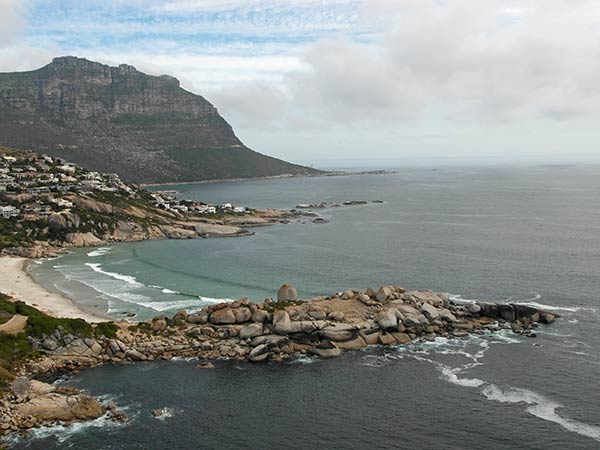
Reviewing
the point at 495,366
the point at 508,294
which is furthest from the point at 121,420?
the point at 508,294

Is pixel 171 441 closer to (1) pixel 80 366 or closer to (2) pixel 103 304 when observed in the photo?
(1) pixel 80 366

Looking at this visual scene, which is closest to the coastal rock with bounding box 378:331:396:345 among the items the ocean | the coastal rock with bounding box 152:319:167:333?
the ocean

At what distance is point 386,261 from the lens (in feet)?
329

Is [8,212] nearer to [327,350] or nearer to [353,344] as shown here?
[327,350]

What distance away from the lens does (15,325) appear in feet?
184

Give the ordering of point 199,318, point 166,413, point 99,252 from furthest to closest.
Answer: point 99,252 → point 199,318 → point 166,413

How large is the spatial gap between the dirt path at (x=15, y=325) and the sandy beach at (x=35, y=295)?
645 cm

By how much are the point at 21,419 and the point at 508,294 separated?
61.9 metres

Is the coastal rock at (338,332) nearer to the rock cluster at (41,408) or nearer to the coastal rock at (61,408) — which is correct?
the rock cluster at (41,408)

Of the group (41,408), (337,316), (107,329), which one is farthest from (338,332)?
(41,408)

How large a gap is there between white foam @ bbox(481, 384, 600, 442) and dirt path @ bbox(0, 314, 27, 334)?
46.5 metres

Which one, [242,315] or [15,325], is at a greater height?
[242,315]

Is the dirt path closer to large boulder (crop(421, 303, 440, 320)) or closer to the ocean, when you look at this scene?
the ocean

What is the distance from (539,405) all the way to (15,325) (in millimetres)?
51771
